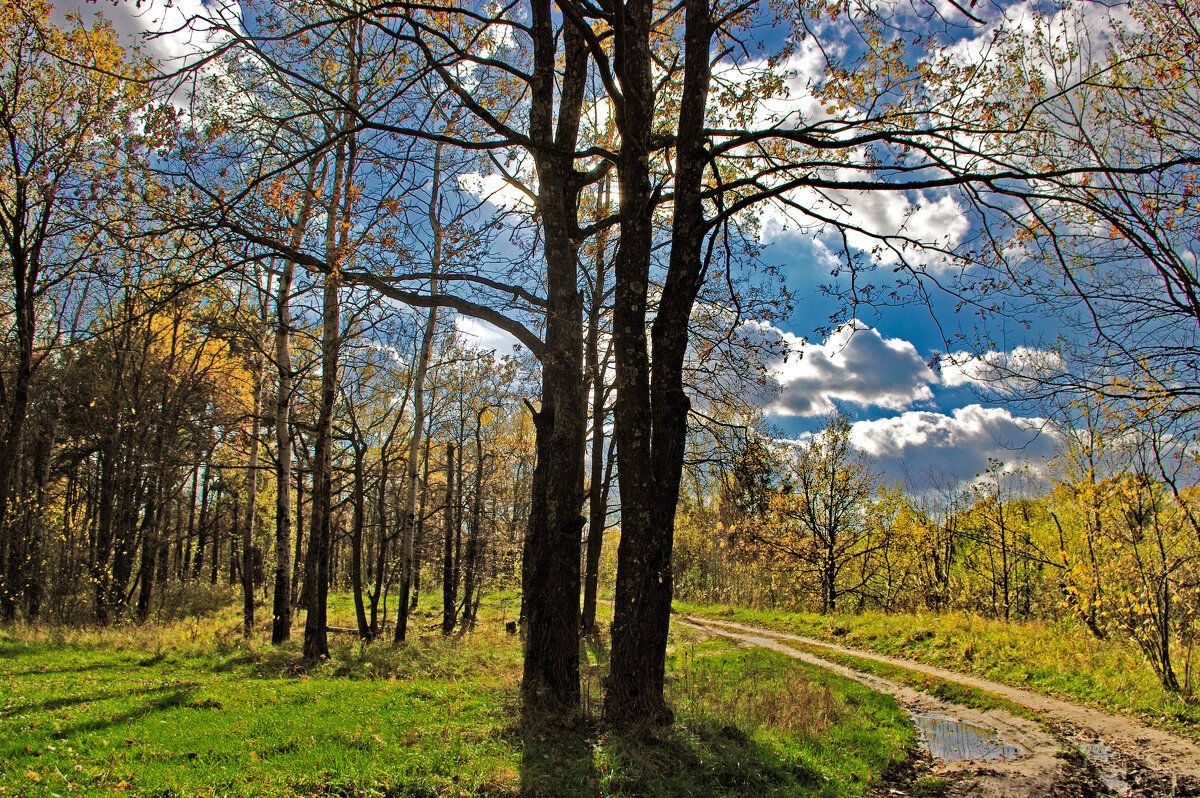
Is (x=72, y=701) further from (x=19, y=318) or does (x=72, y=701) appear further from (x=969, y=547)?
(x=969, y=547)

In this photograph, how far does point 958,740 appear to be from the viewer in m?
7.67

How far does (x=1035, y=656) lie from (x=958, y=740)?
190 inches

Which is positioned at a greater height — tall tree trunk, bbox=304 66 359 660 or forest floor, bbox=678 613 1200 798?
tall tree trunk, bbox=304 66 359 660

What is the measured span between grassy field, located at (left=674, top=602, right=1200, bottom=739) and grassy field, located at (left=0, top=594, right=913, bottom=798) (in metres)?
3.13

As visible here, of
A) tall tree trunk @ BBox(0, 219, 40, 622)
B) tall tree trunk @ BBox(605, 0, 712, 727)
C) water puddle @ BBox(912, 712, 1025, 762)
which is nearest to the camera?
tall tree trunk @ BBox(605, 0, 712, 727)

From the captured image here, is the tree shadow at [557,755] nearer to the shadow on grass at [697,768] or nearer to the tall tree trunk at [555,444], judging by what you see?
the shadow on grass at [697,768]

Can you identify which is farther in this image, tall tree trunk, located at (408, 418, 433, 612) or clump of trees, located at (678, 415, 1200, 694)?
tall tree trunk, located at (408, 418, 433, 612)

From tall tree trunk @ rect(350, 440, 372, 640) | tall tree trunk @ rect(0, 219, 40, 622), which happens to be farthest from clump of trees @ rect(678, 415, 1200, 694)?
tall tree trunk @ rect(0, 219, 40, 622)

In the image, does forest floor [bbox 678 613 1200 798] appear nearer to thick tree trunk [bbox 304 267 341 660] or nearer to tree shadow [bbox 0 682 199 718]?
tree shadow [bbox 0 682 199 718]

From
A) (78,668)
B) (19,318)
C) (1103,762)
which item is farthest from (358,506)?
(1103,762)

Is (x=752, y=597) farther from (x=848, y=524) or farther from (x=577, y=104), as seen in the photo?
(x=577, y=104)

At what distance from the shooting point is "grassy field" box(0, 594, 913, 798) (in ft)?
14.4

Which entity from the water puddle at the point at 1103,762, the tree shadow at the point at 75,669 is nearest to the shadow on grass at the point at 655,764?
the water puddle at the point at 1103,762

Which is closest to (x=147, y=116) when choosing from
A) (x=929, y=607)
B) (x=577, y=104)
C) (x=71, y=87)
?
(x=577, y=104)
